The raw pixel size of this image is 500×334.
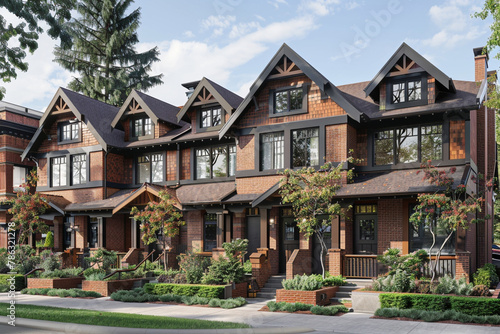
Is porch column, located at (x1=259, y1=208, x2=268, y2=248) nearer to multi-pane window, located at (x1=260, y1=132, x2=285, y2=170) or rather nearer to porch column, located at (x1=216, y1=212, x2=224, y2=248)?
multi-pane window, located at (x1=260, y1=132, x2=285, y2=170)

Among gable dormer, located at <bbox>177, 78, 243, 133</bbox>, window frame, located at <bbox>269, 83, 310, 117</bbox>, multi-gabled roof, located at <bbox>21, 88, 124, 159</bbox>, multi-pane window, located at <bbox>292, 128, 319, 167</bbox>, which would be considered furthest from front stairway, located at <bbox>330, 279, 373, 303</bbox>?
multi-gabled roof, located at <bbox>21, 88, 124, 159</bbox>

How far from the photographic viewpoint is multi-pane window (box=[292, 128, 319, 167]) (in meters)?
20.8

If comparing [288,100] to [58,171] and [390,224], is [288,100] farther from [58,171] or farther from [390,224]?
[58,171]

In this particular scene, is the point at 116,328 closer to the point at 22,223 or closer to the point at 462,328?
the point at 462,328

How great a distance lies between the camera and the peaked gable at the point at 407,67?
19.1 m

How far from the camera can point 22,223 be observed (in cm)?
2533

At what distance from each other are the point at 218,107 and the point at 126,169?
684 cm

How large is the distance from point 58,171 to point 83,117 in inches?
146

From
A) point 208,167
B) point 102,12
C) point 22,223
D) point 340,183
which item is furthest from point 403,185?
point 102,12

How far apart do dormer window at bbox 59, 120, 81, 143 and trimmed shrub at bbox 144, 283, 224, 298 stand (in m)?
12.7

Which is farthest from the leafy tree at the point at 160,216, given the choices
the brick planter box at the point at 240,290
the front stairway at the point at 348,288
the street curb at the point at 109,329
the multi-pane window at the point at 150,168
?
the street curb at the point at 109,329

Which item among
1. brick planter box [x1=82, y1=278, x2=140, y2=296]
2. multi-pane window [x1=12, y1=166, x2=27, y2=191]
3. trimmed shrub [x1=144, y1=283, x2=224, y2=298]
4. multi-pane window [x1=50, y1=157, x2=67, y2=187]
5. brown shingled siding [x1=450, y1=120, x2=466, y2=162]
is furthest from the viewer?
multi-pane window [x1=12, y1=166, x2=27, y2=191]

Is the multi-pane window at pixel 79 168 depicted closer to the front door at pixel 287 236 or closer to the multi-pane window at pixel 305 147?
the front door at pixel 287 236

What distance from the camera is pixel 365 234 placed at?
19.8m
